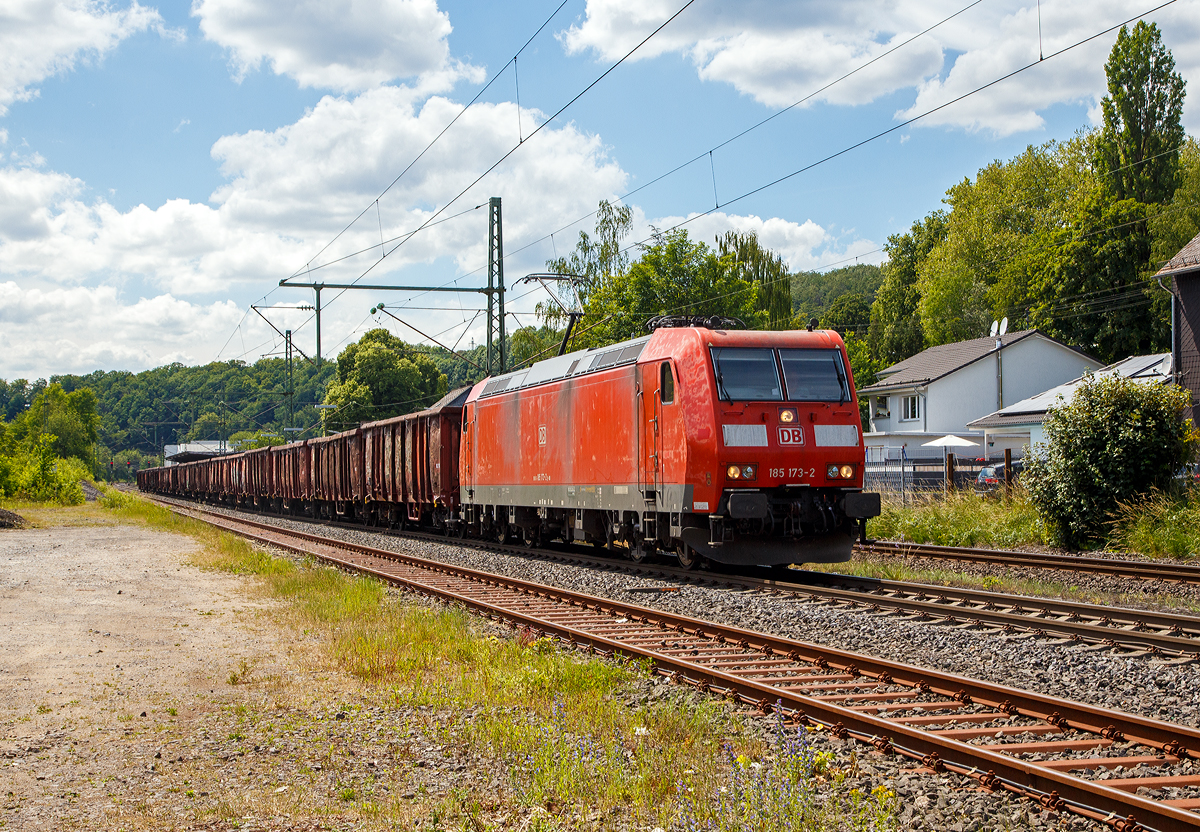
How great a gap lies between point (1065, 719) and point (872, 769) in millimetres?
1420

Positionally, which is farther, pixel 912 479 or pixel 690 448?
pixel 912 479

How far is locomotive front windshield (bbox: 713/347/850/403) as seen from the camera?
13.4 meters

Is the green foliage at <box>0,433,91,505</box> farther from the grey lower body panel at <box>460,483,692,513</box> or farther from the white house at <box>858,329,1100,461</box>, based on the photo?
the white house at <box>858,329,1100,461</box>

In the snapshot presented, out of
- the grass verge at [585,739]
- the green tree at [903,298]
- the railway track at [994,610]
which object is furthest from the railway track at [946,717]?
the green tree at [903,298]

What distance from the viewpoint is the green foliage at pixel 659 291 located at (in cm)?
4034

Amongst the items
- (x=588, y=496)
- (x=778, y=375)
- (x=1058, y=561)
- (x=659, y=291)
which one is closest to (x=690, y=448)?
(x=778, y=375)

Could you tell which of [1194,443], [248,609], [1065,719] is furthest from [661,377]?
[1194,443]

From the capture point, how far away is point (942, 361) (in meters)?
52.5

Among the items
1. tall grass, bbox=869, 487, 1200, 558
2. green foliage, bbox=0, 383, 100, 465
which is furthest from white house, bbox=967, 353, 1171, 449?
green foliage, bbox=0, 383, 100, 465

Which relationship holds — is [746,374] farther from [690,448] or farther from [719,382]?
[690,448]

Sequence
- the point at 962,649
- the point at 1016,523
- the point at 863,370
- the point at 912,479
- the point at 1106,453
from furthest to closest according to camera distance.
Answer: the point at 863,370 < the point at 912,479 < the point at 1016,523 < the point at 1106,453 < the point at 962,649

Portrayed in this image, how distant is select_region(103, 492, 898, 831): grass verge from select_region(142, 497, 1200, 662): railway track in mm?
3634

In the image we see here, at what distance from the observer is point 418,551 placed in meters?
21.3

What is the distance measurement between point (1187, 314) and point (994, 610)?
22.3 meters
